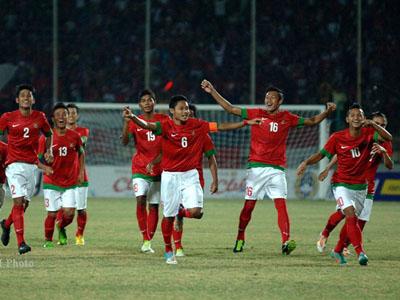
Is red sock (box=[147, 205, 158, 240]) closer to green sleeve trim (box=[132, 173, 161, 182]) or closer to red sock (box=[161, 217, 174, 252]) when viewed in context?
green sleeve trim (box=[132, 173, 161, 182])

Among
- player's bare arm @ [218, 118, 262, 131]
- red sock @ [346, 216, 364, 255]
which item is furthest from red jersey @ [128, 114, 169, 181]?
red sock @ [346, 216, 364, 255]

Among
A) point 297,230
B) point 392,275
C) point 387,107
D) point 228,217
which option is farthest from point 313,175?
point 392,275

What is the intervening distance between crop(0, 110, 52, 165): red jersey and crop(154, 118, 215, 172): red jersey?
1934 mm

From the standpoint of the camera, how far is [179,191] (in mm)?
11195

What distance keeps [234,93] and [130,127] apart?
16.7 m

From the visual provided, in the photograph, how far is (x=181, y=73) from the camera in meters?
30.2

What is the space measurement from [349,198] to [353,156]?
49cm

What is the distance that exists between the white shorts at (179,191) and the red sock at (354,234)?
5.68 ft

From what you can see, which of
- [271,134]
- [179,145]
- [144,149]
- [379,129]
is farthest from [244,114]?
[379,129]

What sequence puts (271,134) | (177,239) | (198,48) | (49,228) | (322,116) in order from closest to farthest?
(177,239) < (322,116) < (271,134) < (49,228) < (198,48)

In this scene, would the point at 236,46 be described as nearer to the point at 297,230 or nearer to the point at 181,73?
the point at 181,73

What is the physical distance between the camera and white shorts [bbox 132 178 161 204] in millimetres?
12836

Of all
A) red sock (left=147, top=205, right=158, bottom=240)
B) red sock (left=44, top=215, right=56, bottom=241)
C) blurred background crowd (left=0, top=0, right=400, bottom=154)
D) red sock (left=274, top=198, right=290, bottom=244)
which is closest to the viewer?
red sock (left=274, top=198, right=290, bottom=244)

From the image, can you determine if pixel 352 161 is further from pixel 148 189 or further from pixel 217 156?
pixel 217 156
